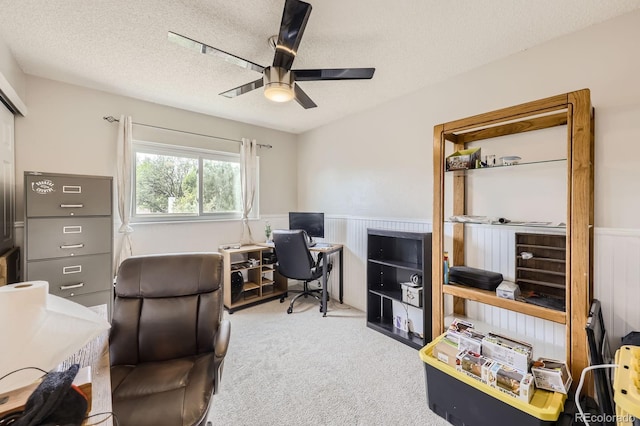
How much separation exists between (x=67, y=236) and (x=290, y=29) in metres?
2.39

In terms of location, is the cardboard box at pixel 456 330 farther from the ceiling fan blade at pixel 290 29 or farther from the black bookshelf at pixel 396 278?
the ceiling fan blade at pixel 290 29

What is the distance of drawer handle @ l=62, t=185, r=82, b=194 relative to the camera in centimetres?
217

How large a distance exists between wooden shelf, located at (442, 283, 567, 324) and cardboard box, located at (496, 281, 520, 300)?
0.10ft

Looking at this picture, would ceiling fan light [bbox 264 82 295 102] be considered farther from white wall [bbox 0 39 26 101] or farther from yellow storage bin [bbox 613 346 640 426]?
yellow storage bin [bbox 613 346 640 426]

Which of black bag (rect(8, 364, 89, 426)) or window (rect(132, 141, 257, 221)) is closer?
black bag (rect(8, 364, 89, 426))

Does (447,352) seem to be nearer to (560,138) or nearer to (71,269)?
(560,138)

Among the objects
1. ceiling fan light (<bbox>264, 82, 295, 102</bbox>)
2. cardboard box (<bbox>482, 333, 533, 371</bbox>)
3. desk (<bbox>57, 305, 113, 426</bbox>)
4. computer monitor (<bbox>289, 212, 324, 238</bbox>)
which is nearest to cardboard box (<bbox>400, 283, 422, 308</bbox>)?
cardboard box (<bbox>482, 333, 533, 371</bbox>)

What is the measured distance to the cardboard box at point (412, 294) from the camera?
251 cm

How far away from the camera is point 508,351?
1573mm

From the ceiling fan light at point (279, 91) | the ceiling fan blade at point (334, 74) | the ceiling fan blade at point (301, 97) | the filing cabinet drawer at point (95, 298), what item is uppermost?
the ceiling fan blade at point (334, 74)

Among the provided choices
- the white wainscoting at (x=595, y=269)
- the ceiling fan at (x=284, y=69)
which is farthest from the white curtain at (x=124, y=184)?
the white wainscoting at (x=595, y=269)

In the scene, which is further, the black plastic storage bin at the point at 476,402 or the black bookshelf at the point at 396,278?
the black bookshelf at the point at 396,278

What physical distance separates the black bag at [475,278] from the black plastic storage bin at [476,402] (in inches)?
22.1

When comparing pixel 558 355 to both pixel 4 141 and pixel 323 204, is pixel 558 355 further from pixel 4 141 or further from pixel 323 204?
pixel 4 141
